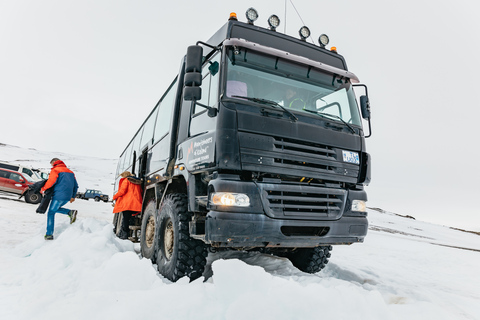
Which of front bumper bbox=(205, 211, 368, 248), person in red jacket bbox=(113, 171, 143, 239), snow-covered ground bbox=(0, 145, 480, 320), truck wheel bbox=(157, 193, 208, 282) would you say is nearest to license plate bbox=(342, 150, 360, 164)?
front bumper bbox=(205, 211, 368, 248)

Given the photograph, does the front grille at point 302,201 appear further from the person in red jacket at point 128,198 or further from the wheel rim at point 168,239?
the person in red jacket at point 128,198

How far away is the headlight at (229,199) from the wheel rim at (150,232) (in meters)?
2.50

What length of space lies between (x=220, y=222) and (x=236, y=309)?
110 centimetres

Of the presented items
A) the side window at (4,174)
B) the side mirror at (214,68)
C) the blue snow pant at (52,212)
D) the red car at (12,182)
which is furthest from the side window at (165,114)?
the side window at (4,174)

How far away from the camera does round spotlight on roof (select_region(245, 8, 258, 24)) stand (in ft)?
14.2

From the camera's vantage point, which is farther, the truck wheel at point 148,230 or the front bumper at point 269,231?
the truck wheel at point 148,230

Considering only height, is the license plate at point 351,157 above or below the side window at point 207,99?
below

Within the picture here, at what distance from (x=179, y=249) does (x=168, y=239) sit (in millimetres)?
659

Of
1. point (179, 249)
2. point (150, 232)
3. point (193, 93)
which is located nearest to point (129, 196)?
point (150, 232)

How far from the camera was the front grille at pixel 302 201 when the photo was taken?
3.44 meters

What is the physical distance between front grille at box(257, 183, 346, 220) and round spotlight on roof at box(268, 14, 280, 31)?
7.93ft

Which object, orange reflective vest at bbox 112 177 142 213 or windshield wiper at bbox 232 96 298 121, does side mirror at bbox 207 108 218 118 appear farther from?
orange reflective vest at bbox 112 177 142 213

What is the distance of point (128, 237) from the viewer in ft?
24.8

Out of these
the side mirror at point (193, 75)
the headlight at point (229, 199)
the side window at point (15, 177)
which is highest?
the side window at point (15, 177)
